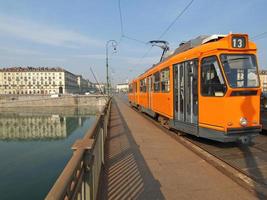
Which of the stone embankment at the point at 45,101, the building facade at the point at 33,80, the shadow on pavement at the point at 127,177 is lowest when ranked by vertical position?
the stone embankment at the point at 45,101

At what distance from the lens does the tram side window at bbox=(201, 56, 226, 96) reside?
22.9 ft

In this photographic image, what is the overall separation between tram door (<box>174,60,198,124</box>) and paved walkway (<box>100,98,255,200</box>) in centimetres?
112

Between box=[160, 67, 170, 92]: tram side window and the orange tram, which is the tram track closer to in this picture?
the orange tram

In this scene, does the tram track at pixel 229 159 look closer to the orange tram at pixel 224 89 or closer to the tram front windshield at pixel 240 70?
the orange tram at pixel 224 89

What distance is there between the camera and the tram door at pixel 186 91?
7891mm

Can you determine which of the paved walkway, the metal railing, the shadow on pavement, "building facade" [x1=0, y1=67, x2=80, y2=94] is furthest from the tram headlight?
"building facade" [x1=0, y1=67, x2=80, y2=94]

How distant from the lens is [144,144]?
8430 mm

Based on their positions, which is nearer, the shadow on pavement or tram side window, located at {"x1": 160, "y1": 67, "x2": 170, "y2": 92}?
the shadow on pavement

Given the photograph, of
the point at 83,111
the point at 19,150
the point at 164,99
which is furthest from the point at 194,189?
the point at 83,111

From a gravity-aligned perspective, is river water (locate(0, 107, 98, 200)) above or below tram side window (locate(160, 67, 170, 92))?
below

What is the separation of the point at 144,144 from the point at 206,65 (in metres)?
3.23

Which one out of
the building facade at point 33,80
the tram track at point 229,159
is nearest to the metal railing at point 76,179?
the tram track at point 229,159

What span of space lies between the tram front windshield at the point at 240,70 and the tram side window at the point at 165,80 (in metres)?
3.37

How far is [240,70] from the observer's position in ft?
23.0
